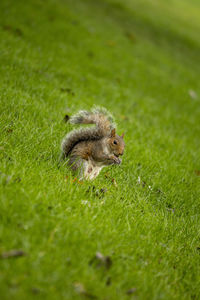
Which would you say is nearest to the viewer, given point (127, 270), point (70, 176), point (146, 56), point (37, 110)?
point (127, 270)

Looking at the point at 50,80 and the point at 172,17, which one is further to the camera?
the point at 172,17

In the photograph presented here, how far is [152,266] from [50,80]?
4.05m

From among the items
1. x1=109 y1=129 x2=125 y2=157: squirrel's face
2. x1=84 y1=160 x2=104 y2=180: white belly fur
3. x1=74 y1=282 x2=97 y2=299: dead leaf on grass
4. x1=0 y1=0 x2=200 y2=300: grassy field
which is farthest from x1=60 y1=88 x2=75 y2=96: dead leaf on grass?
x1=74 y1=282 x2=97 y2=299: dead leaf on grass

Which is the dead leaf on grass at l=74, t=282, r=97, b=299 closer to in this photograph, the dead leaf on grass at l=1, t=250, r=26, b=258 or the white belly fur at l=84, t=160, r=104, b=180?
the dead leaf on grass at l=1, t=250, r=26, b=258

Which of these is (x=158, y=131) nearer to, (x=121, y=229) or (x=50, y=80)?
(x=50, y=80)

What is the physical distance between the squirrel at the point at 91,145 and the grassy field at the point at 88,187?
16 centimetres

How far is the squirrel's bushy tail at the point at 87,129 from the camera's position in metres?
3.19

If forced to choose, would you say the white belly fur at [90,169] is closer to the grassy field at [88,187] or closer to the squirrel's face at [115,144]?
the grassy field at [88,187]

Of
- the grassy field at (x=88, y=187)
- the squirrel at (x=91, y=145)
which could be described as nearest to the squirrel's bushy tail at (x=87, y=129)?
the squirrel at (x=91, y=145)

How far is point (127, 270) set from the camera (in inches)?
84.3

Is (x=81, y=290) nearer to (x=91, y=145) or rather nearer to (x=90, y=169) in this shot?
(x=90, y=169)

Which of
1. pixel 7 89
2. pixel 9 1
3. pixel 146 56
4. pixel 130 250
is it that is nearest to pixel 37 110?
pixel 7 89

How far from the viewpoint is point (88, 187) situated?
112 inches

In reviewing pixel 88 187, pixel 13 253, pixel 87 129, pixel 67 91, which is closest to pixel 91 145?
pixel 87 129
